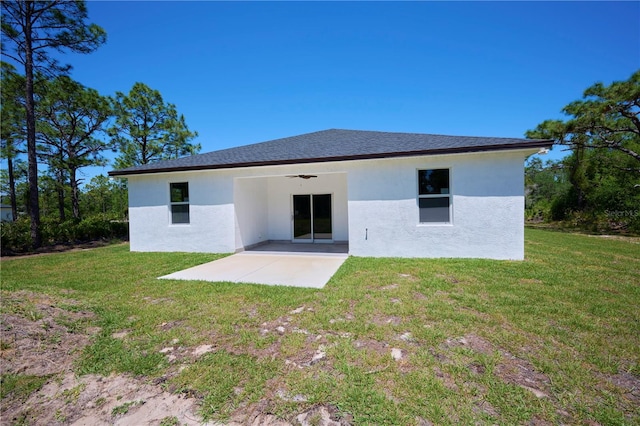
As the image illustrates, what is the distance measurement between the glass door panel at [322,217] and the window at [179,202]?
16.3ft

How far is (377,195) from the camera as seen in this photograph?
815cm

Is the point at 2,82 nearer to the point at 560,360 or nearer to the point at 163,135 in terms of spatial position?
the point at 163,135

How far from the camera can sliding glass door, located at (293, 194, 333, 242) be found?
1168 cm

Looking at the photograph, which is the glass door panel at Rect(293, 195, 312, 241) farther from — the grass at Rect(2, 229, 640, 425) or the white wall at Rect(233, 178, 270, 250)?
the grass at Rect(2, 229, 640, 425)

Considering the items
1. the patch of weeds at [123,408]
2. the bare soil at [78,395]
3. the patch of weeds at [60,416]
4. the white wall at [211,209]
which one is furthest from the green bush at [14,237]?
the patch of weeds at [123,408]

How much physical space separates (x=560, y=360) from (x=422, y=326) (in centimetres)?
140

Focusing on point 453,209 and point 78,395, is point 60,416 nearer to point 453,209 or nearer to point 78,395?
point 78,395

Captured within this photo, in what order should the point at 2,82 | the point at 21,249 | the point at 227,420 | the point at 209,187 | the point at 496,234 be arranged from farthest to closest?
the point at 2,82
the point at 21,249
the point at 209,187
the point at 496,234
the point at 227,420

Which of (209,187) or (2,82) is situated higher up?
(2,82)

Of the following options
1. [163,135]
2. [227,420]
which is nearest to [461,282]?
[227,420]

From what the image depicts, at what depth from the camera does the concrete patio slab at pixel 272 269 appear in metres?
6.10

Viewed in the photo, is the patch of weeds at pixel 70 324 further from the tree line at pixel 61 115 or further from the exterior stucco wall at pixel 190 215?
the tree line at pixel 61 115

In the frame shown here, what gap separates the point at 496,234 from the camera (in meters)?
7.47

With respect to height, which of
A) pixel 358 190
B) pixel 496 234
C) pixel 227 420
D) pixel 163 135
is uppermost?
pixel 163 135
